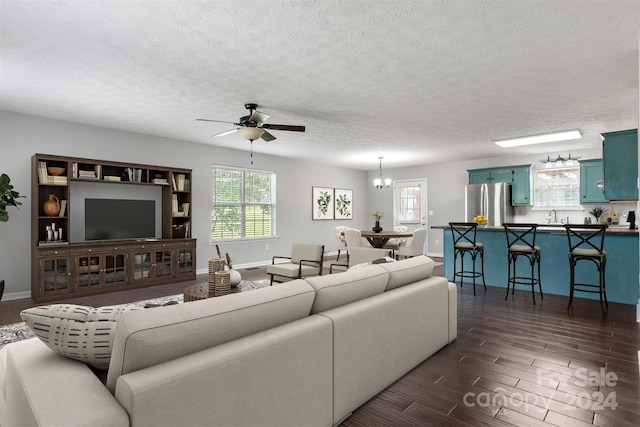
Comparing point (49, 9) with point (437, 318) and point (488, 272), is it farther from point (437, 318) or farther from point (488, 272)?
point (488, 272)

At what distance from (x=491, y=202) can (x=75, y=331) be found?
8166 mm

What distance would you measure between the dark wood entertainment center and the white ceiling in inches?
30.4

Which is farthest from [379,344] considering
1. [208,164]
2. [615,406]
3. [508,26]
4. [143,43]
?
[208,164]

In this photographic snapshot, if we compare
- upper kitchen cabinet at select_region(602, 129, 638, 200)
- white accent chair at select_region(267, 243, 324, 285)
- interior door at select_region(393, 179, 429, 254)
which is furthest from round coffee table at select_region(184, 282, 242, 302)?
interior door at select_region(393, 179, 429, 254)


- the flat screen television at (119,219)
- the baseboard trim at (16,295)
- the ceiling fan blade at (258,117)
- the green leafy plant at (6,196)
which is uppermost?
the ceiling fan blade at (258,117)

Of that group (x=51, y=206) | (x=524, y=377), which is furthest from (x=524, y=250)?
(x=51, y=206)

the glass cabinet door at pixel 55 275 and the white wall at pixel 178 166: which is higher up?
the white wall at pixel 178 166

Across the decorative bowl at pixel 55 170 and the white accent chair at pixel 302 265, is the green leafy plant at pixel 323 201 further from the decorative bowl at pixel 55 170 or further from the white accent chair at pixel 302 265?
the decorative bowl at pixel 55 170

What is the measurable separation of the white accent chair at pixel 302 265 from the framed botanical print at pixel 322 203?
152 inches

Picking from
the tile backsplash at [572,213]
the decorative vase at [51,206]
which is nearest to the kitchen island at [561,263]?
the tile backsplash at [572,213]

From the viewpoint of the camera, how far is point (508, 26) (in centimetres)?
263

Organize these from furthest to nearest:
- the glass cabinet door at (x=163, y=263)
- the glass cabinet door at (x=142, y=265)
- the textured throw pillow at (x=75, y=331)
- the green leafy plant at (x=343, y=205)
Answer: the green leafy plant at (x=343, y=205) < the glass cabinet door at (x=163, y=263) < the glass cabinet door at (x=142, y=265) < the textured throw pillow at (x=75, y=331)

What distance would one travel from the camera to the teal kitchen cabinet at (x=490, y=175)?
7.96 meters

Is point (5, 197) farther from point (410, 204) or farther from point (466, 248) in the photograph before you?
point (410, 204)
